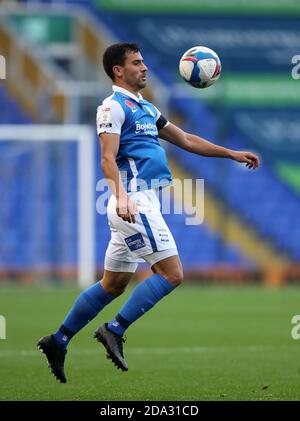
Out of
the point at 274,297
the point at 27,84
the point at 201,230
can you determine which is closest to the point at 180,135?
the point at 274,297

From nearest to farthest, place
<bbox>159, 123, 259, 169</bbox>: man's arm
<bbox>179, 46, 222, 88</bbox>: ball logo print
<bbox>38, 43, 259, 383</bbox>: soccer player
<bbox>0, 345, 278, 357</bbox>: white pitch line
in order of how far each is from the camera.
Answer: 1. <bbox>38, 43, 259, 383</bbox>: soccer player
2. <bbox>179, 46, 222, 88</bbox>: ball logo print
3. <bbox>159, 123, 259, 169</bbox>: man's arm
4. <bbox>0, 345, 278, 357</bbox>: white pitch line

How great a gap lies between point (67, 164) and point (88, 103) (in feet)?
8.15

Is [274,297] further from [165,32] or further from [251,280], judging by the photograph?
[165,32]

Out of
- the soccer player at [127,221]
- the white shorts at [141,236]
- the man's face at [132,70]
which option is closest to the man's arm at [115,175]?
the soccer player at [127,221]

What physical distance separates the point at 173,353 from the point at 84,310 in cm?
287

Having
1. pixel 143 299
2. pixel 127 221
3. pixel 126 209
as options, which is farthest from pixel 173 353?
pixel 126 209

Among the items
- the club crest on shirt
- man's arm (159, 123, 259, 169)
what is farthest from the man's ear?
man's arm (159, 123, 259, 169)

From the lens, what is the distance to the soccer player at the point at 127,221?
25.0 feet

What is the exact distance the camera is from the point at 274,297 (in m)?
17.6

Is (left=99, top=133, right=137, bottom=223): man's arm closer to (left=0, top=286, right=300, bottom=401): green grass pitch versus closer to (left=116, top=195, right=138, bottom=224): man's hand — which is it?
(left=116, top=195, right=138, bottom=224): man's hand

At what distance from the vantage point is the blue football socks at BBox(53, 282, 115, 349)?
7855 millimetres

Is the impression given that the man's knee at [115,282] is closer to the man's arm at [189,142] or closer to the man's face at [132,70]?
the man's arm at [189,142]

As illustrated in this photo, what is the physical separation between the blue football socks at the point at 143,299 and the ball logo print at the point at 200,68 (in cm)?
159

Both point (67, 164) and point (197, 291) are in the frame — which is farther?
point (67, 164)
